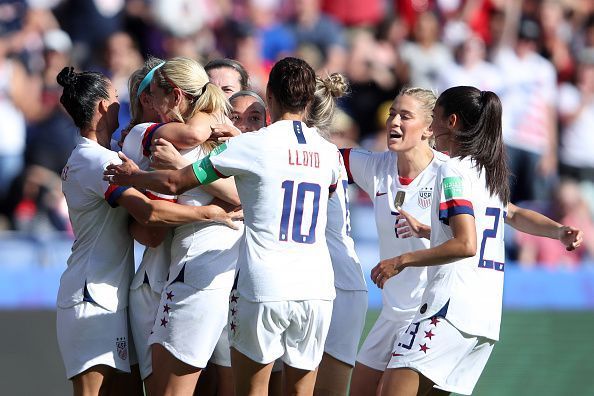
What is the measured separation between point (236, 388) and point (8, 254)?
491 centimetres

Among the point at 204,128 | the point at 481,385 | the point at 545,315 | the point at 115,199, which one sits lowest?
the point at 481,385

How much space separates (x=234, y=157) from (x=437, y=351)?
1.36 m

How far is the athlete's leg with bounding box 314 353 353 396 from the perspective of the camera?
580cm

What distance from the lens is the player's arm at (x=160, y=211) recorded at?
5.02 metres

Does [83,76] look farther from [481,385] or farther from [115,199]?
[481,385]

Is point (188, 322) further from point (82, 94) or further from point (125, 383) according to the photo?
point (82, 94)

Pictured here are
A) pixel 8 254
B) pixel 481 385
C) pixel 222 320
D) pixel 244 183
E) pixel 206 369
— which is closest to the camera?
pixel 244 183

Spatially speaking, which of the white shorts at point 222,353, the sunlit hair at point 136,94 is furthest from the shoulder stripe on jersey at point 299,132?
the white shorts at point 222,353

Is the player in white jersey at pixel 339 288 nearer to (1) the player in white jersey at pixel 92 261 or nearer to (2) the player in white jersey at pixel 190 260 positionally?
(2) the player in white jersey at pixel 190 260

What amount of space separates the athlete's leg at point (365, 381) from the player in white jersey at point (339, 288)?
15 cm

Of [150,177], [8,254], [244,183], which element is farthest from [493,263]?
[8,254]

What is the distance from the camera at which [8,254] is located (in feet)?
30.3

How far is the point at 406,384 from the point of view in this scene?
5047mm

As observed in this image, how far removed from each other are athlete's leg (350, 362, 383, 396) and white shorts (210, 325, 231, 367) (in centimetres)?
89
